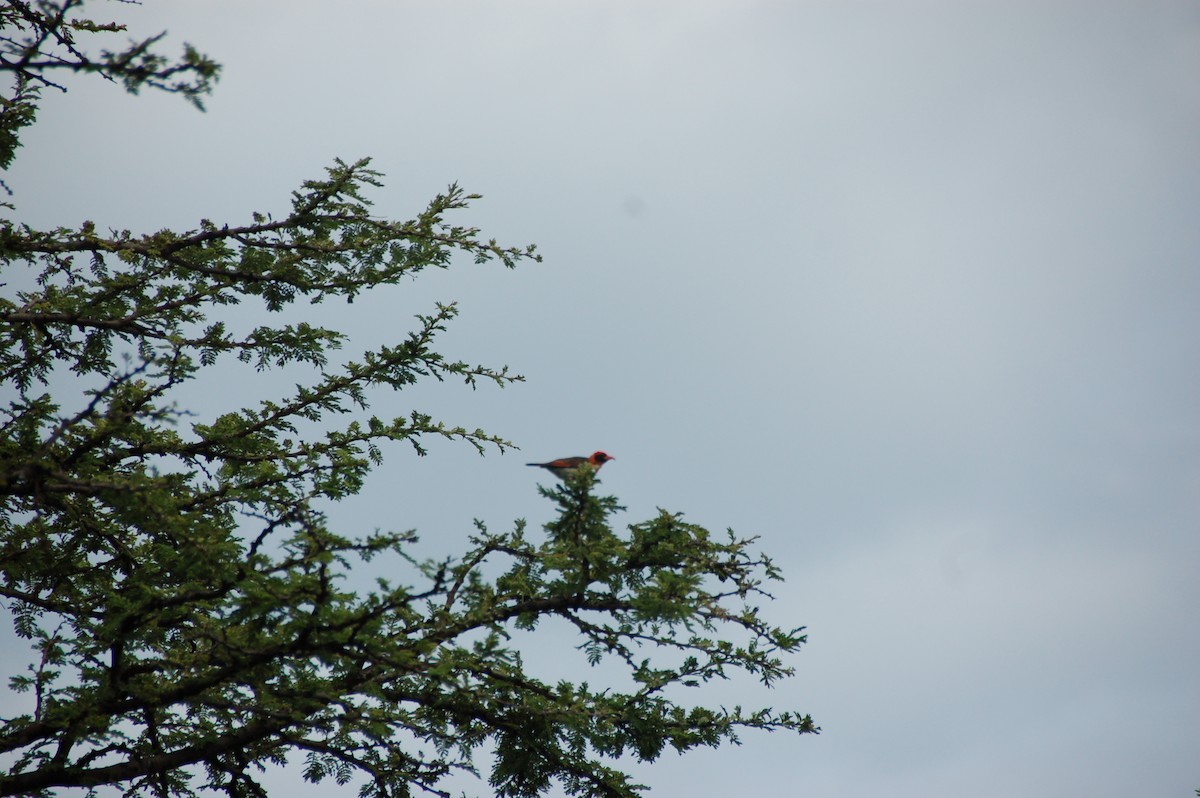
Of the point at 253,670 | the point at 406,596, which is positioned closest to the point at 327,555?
the point at 406,596

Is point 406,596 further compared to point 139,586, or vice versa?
point 139,586

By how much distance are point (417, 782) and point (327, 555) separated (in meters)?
3.10

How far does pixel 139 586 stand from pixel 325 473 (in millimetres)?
1901

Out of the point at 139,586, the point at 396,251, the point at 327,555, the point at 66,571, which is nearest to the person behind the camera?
the point at 327,555

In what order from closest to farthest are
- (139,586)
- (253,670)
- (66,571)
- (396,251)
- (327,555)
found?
(327,555)
(253,670)
(139,586)
(66,571)
(396,251)

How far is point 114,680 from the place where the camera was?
7.56m

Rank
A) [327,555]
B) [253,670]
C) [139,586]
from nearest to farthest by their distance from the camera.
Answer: [327,555] → [253,670] → [139,586]

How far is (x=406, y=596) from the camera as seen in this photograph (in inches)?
261

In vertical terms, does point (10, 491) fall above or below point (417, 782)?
above

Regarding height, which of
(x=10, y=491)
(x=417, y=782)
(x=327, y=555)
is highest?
(x=10, y=491)

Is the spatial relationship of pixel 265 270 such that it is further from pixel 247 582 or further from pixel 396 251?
pixel 247 582

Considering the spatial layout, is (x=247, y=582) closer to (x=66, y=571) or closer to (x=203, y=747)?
(x=203, y=747)

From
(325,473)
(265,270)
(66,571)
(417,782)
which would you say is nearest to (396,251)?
(265,270)

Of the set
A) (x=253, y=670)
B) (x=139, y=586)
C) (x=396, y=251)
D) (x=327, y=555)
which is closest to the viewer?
(x=327, y=555)
